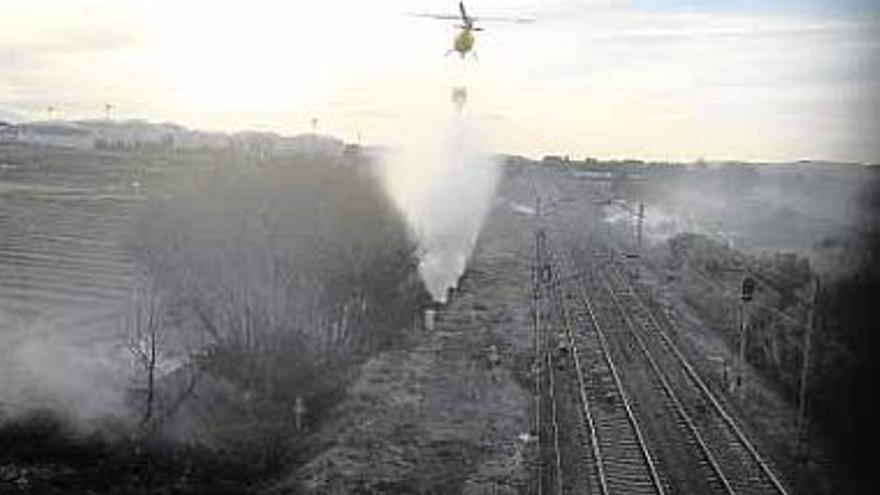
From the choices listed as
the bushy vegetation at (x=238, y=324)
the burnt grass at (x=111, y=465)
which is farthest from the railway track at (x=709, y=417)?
the burnt grass at (x=111, y=465)

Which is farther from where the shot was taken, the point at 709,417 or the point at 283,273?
the point at 283,273

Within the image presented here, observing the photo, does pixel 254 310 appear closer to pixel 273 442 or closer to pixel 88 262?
pixel 273 442

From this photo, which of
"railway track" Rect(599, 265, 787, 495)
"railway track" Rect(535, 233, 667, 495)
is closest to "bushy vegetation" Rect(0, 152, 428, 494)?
"railway track" Rect(535, 233, 667, 495)

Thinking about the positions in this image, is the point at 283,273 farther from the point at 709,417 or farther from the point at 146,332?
the point at 709,417

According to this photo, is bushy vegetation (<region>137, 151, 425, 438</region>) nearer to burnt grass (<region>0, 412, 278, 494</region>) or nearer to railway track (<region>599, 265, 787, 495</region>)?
burnt grass (<region>0, 412, 278, 494</region>)

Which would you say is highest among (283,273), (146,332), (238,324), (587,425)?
(283,273)

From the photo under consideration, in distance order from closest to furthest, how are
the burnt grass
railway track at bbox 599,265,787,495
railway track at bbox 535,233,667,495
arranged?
railway track at bbox 535,233,667,495, railway track at bbox 599,265,787,495, the burnt grass

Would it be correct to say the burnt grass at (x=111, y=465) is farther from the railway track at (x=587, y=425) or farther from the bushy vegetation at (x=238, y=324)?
the railway track at (x=587, y=425)

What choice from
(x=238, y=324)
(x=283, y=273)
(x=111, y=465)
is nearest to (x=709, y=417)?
(x=111, y=465)

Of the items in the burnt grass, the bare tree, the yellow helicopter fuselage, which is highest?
the yellow helicopter fuselage

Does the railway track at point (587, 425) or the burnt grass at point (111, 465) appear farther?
the burnt grass at point (111, 465)

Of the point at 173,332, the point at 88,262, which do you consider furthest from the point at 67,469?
the point at 88,262
